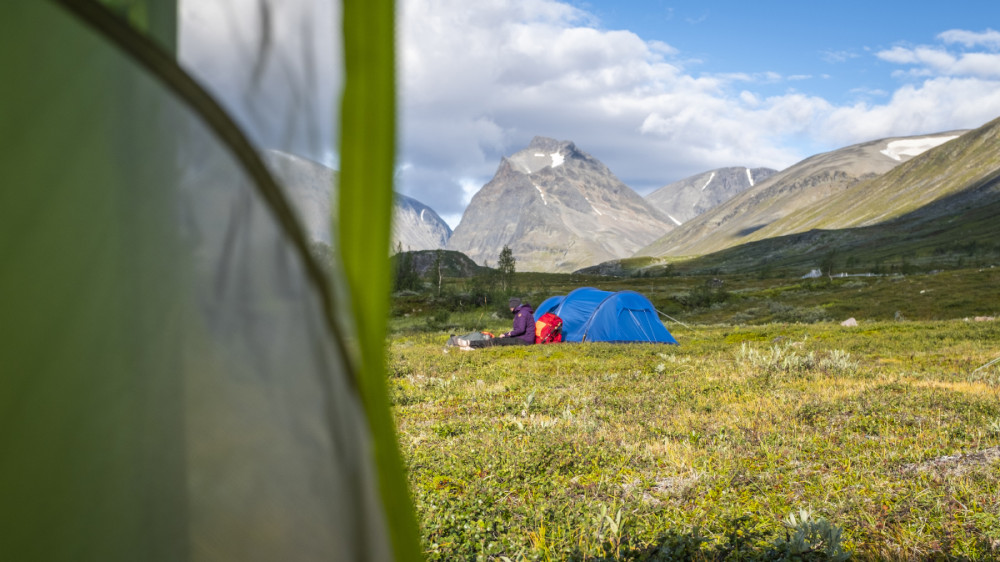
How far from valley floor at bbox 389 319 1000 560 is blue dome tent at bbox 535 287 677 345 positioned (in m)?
6.66

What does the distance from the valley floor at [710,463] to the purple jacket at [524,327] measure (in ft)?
21.3

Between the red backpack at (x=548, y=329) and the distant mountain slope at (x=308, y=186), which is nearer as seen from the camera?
the distant mountain slope at (x=308, y=186)

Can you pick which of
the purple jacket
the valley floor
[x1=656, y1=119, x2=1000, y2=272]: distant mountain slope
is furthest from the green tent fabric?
[x1=656, y1=119, x2=1000, y2=272]: distant mountain slope

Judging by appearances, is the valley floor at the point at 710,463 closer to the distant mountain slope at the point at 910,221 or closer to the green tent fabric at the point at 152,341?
the green tent fabric at the point at 152,341

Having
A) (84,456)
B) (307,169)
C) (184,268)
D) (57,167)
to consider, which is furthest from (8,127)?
(84,456)

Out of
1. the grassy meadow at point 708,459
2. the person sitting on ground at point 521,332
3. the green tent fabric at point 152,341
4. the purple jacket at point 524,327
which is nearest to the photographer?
the green tent fabric at point 152,341

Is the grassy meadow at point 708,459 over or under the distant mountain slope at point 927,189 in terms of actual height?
under

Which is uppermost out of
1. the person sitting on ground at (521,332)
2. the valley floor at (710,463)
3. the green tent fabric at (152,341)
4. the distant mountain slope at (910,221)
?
the distant mountain slope at (910,221)

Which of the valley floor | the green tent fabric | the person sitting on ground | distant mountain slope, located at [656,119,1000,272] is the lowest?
the valley floor

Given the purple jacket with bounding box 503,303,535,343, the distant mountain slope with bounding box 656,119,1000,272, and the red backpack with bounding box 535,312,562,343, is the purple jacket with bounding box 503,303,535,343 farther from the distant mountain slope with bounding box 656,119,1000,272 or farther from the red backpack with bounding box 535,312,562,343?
the distant mountain slope with bounding box 656,119,1000,272

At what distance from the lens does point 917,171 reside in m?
161

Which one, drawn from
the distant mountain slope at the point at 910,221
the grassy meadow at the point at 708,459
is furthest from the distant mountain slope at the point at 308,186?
the distant mountain slope at the point at 910,221

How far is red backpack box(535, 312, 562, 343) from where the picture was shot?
15.8 meters

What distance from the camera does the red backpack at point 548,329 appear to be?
1579 cm
